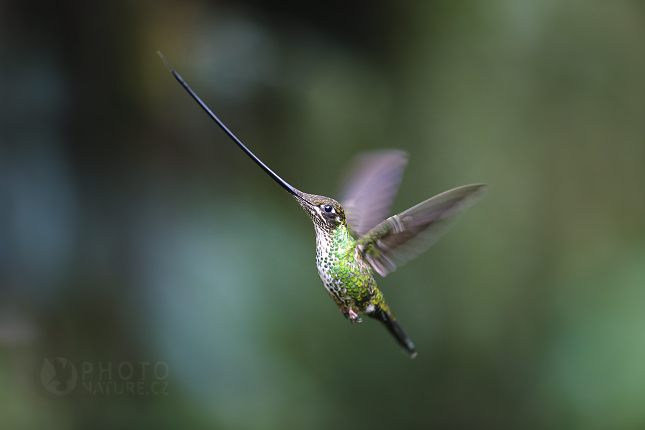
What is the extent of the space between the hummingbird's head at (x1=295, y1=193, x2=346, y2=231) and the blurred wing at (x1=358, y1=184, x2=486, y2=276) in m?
0.09

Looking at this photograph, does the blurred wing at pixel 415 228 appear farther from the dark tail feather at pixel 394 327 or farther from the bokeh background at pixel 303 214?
the bokeh background at pixel 303 214

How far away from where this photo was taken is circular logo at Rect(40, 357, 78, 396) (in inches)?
71.3

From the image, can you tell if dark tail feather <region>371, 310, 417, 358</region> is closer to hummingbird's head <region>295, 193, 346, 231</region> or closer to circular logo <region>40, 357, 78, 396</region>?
hummingbird's head <region>295, 193, 346, 231</region>

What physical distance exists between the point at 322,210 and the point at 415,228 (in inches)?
6.4

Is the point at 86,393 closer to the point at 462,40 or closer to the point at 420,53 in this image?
the point at 420,53

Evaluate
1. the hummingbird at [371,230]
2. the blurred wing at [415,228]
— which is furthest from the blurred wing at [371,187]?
the blurred wing at [415,228]

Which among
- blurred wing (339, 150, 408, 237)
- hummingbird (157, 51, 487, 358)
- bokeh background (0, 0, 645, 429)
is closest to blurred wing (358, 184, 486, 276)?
hummingbird (157, 51, 487, 358)

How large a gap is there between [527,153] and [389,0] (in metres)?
1.13

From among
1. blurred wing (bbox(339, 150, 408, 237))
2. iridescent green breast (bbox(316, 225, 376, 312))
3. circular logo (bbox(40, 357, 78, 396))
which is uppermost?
blurred wing (bbox(339, 150, 408, 237))

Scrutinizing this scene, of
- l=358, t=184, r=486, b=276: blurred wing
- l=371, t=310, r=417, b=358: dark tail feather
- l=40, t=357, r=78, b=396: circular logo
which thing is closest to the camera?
l=358, t=184, r=486, b=276: blurred wing

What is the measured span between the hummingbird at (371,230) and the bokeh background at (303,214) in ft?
3.53

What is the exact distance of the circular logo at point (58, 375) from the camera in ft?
5.94

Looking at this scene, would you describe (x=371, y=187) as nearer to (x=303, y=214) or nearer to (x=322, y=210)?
(x=322, y=210)

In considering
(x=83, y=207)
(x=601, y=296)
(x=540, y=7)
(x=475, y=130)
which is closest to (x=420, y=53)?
(x=475, y=130)
